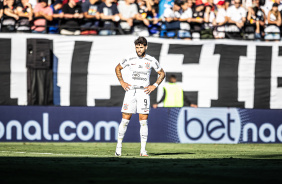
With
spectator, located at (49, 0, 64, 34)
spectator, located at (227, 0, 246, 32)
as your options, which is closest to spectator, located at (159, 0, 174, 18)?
spectator, located at (227, 0, 246, 32)

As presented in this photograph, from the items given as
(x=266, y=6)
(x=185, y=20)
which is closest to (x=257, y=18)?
(x=266, y=6)

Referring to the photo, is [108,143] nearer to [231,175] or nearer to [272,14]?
[272,14]

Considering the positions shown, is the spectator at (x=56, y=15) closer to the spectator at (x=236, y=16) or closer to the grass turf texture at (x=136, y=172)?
the spectator at (x=236, y=16)

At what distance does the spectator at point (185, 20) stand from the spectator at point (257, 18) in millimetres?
2226

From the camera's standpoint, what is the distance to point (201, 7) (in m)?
21.2

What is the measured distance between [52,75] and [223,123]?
18.9ft

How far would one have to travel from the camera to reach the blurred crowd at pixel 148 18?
19922 millimetres

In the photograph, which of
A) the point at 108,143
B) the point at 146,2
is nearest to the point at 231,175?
the point at 108,143

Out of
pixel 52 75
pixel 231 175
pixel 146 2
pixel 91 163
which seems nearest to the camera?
pixel 231 175

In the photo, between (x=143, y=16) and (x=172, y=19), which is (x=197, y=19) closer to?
(x=172, y=19)

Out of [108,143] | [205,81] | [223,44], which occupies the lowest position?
[108,143]

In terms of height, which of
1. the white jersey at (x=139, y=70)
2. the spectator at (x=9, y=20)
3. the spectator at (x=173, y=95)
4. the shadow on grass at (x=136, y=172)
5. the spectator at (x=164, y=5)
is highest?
the spectator at (x=164, y=5)

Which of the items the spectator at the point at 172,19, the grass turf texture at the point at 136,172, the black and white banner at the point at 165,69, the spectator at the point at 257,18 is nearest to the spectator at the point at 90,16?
the black and white banner at the point at 165,69

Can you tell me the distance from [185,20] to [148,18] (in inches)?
51.0
